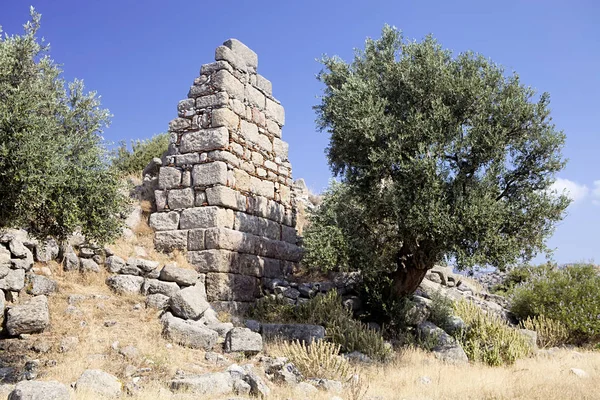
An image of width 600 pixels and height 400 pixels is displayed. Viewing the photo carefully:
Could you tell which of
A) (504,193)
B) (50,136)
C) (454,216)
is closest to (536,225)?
(504,193)

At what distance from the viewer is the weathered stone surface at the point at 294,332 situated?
408 inches

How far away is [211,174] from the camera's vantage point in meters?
11.8

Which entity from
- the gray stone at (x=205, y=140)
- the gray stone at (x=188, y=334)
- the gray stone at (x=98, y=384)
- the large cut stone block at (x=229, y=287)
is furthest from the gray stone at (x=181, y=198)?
the gray stone at (x=98, y=384)

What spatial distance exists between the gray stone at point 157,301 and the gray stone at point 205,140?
372 cm

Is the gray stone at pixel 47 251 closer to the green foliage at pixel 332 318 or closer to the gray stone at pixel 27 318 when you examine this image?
the gray stone at pixel 27 318

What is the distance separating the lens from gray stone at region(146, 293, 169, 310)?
32.7ft

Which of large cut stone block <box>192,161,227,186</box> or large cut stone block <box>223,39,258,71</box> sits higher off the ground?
large cut stone block <box>223,39,258,71</box>

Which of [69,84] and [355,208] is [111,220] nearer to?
[69,84]

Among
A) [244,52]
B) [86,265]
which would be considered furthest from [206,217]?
[244,52]

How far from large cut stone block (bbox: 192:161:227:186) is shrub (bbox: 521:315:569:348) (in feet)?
30.2

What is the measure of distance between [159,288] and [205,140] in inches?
146

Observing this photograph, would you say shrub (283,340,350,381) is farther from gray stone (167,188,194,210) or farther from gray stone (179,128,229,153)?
gray stone (179,128,229,153)

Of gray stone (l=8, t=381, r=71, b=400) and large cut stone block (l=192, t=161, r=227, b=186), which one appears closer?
gray stone (l=8, t=381, r=71, b=400)

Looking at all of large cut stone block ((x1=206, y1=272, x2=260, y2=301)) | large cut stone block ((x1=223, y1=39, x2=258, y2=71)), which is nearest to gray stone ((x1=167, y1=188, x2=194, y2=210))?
large cut stone block ((x1=206, y1=272, x2=260, y2=301))
